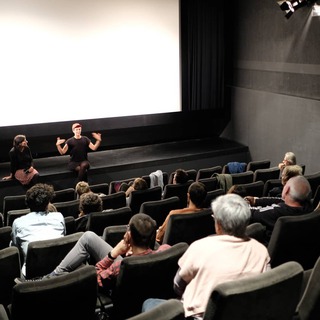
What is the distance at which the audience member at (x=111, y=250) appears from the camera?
8.50 feet

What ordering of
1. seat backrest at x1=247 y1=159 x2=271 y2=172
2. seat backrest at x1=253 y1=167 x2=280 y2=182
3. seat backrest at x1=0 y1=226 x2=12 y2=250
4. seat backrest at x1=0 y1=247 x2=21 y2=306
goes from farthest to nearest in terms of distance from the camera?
seat backrest at x1=247 y1=159 x2=271 y2=172
seat backrest at x1=253 y1=167 x2=280 y2=182
seat backrest at x1=0 y1=226 x2=12 y2=250
seat backrest at x1=0 y1=247 x2=21 y2=306

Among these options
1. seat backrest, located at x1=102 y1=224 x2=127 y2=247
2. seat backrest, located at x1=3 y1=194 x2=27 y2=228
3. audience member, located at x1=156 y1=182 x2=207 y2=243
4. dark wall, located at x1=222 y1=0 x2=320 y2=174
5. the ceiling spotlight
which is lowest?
seat backrest, located at x1=3 y1=194 x2=27 y2=228

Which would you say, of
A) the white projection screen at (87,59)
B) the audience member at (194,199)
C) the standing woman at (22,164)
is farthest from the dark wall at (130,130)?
the audience member at (194,199)

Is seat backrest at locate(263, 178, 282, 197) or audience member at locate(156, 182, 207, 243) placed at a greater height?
audience member at locate(156, 182, 207, 243)

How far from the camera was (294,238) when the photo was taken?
3.02m

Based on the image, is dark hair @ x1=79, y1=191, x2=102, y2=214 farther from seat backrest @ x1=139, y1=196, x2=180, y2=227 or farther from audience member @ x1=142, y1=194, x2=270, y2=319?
audience member @ x1=142, y1=194, x2=270, y2=319

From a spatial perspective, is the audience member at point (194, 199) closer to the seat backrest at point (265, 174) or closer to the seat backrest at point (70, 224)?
the seat backrest at point (70, 224)

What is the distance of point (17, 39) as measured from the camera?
25.7 feet

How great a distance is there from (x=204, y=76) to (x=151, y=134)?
62.6 inches

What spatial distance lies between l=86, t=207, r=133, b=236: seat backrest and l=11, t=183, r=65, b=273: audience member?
1.16 feet

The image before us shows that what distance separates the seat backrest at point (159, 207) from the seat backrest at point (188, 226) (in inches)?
30.5

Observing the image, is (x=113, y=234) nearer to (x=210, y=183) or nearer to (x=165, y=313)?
(x=165, y=313)

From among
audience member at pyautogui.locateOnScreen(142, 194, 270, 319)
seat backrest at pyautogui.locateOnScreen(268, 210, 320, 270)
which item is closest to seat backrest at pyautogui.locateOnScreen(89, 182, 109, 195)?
seat backrest at pyautogui.locateOnScreen(268, 210, 320, 270)

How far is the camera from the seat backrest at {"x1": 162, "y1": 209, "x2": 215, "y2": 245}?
3.44 meters
